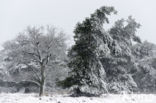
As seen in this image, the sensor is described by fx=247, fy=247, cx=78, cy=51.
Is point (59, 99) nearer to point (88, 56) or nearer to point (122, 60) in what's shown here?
point (88, 56)

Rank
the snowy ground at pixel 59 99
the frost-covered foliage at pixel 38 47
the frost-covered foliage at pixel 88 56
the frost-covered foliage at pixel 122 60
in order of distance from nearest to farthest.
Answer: the snowy ground at pixel 59 99 < the frost-covered foliage at pixel 88 56 < the frost-covered foliage at pixel 38 47 < the frost-covered foliage at pixel 122 60

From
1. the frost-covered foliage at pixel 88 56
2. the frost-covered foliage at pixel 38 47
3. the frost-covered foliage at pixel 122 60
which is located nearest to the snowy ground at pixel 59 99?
the frost-covered foliage at pixel 88 56

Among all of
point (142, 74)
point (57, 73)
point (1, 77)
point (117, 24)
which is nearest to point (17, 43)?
point (57, 73)

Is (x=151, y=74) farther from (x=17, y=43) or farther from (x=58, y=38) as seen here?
(x=17, y=43)

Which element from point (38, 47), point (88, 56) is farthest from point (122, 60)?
point (88, 56)

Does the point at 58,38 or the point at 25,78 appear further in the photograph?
the point at 25,78

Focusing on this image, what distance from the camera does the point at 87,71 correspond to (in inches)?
745

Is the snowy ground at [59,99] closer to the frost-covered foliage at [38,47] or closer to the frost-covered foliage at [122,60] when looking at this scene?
the frost-covered foliage at [38,47]

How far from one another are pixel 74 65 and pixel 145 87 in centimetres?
2926

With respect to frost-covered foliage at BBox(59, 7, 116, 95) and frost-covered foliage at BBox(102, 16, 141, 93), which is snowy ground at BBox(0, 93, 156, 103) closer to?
frost-covered foliage at BBox(59, 7, 116, 95)

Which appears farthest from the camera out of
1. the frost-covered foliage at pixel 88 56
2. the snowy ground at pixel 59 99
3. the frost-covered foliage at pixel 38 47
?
the frost-covered foliage at pixel 38 47

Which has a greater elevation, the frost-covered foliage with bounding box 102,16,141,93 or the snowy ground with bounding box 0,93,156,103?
the frost-covered foliage with bounding box 102,16,141,93

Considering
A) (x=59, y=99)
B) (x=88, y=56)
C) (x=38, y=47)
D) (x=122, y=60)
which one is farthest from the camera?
(x=122, y=60)

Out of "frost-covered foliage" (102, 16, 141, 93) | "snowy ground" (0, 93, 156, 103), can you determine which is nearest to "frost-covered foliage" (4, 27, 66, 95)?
"frost-covered foliage" (102, 16, 141, 93)
